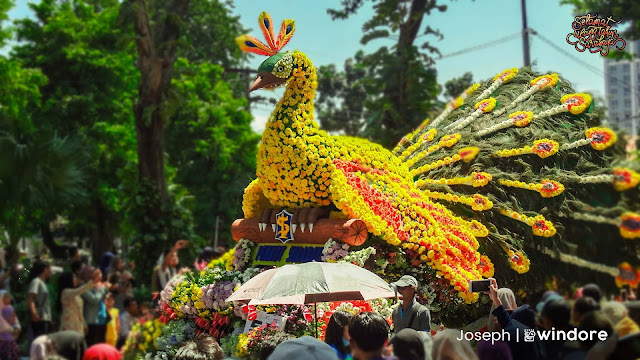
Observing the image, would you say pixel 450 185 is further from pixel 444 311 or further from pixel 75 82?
pixel 75 82

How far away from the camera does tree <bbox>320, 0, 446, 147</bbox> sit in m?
14.7

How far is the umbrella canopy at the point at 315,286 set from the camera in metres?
5.49

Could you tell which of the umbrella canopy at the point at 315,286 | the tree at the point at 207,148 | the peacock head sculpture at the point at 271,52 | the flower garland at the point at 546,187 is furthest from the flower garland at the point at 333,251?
the tree at the point at 207,148

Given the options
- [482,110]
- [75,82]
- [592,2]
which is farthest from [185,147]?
[482,110]

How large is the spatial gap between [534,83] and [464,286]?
130 inches

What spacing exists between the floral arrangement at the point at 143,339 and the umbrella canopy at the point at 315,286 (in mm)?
1921

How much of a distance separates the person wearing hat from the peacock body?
2.59 feet

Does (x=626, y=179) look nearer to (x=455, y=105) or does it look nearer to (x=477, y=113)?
(x=477, y=113)

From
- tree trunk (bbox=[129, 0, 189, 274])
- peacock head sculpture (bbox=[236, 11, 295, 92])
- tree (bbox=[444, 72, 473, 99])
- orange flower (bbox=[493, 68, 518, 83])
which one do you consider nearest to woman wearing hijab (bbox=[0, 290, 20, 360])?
peacock head sculpture (bbox=[236, 11, 295, 92])

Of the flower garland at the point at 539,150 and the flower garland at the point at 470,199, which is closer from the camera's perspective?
the flower garland at the point at 470,199

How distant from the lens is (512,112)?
8.58m

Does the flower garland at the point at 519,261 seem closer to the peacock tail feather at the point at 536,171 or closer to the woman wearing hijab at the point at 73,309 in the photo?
the peacock tail feather at the point at 536,171

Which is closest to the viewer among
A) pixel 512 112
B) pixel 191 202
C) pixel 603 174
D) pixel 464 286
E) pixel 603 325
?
pixel 603 325

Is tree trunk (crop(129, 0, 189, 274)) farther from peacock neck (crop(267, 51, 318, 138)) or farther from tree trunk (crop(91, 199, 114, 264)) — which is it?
tree trunk (crop(91, 199, 114, 264))
